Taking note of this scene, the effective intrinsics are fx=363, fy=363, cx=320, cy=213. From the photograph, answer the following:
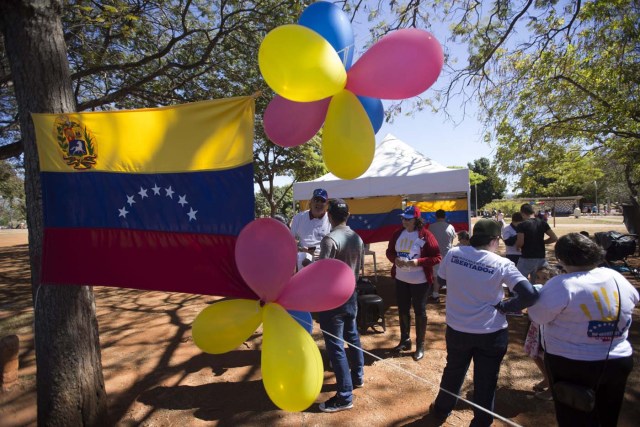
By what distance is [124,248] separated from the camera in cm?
255

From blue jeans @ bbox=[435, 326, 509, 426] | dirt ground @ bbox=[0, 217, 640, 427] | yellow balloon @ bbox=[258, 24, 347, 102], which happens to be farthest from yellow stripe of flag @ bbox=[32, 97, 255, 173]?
blue jeans @ bbox=[435, 326, 509, 426]

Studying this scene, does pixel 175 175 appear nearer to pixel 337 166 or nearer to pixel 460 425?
pixel 337 166

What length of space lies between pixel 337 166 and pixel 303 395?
1239 millimetres

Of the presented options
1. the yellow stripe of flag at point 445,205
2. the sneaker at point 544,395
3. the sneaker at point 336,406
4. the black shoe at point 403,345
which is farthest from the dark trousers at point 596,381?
the yellow stripe of flag at point 445,205

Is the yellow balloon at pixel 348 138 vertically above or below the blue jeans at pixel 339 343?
above

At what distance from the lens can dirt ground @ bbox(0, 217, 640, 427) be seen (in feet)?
9.97

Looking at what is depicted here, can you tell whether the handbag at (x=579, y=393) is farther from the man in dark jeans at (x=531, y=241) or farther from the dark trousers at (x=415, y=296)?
the man in dark jeans at (x=531, y=241)

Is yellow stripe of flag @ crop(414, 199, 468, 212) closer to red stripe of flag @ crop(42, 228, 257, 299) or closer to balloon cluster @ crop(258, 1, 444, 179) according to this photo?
balloon cluster @ crop(258, 1, 444, 179)

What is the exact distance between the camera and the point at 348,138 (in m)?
2.04

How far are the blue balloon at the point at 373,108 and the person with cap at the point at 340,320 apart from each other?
2.97 ft

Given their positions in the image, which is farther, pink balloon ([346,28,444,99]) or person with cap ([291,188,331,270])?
person with cap ([291,188,331,270])

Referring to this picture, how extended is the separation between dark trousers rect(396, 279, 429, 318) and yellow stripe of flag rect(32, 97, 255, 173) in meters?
2.49

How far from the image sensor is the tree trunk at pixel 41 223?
8.58 feet

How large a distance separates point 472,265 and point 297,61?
5.68 feet
